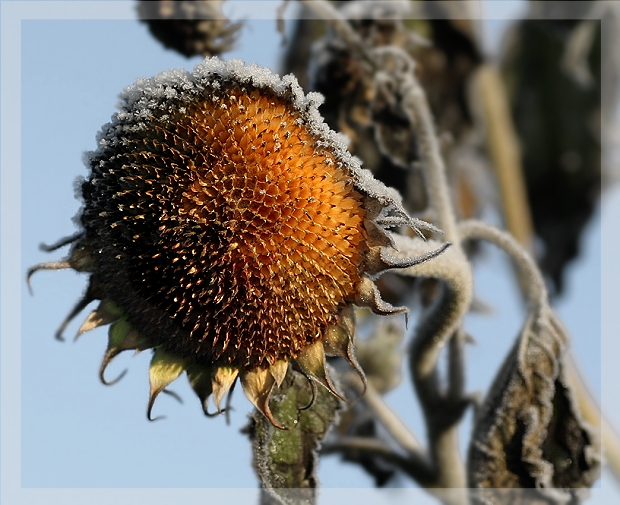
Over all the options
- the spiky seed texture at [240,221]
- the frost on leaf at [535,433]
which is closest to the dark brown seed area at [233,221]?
the spiky seed texture at [240,221]

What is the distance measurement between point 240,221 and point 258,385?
32cm

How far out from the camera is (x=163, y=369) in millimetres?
1489

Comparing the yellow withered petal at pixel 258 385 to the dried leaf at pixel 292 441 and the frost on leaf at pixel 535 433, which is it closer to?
the dried leaf at pixel 292 441

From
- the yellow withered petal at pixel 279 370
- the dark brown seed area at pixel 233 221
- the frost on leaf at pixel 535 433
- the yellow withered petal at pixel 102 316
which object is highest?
the dark brown seed area at pixel 233 221

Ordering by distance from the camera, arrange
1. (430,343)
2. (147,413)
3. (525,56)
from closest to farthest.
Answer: (147,413)
(430,343)
(525,56)

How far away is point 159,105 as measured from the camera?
139 cm

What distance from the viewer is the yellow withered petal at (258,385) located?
1.47 meters

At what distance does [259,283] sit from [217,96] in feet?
1.06

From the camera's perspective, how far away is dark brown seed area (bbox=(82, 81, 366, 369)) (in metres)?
1.33

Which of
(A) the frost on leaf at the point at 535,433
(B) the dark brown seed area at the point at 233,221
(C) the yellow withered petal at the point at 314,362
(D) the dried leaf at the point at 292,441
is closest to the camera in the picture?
(B) the dark brown seed area at the point at 233,221

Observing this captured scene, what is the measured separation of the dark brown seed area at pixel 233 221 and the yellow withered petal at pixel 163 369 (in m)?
0.08

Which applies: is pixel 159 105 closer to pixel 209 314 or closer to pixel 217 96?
pixel 217 96

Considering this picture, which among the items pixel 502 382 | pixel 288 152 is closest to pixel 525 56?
pixel 502 382

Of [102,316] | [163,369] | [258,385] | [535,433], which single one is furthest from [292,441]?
[535,433]
